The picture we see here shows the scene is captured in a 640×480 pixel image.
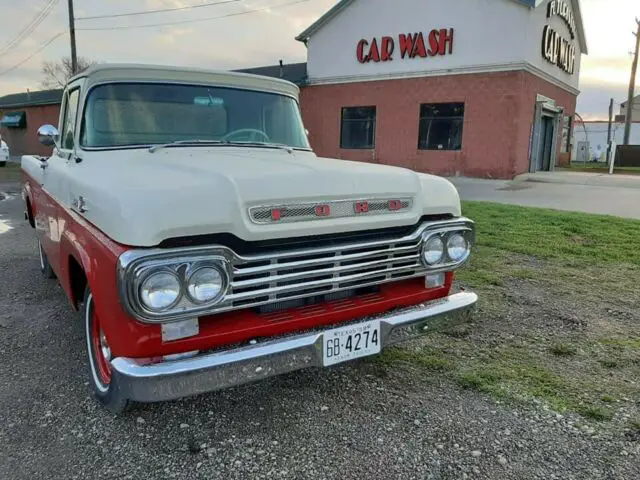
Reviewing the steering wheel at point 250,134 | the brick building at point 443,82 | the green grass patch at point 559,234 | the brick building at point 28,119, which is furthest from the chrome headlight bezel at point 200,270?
the brick building at point 28,119

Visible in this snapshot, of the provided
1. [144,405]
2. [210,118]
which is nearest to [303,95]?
[210,118]

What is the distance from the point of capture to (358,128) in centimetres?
2061

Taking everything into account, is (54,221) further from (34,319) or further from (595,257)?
(595,257)

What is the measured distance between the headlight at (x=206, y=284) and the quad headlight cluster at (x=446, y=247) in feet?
4.13

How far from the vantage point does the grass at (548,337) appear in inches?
125

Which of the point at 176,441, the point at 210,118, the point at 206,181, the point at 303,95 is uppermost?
the point at 303,95

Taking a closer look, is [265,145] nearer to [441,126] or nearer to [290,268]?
[290,268]

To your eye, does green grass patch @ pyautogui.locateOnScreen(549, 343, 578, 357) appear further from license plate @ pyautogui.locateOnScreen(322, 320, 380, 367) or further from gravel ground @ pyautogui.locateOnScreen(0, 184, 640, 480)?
license plate @ pyautogui.locateOnScreen(322, 320, 380, 367)

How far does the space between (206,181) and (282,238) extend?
0.45m

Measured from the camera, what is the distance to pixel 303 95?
21938 mm

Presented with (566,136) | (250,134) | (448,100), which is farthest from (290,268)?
(566,136)

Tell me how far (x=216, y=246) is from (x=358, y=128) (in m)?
19.1

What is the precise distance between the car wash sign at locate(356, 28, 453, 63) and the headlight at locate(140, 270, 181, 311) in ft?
58.0

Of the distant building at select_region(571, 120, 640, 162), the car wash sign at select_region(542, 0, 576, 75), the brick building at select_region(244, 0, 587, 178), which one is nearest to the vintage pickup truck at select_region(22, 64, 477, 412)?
the brick building at select_region(244, 0, 587, 178)
